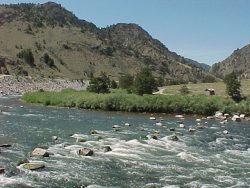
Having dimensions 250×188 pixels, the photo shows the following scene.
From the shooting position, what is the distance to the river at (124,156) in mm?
27828

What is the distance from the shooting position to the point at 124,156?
35.6 meters

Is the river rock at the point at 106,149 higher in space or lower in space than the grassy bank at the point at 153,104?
lower

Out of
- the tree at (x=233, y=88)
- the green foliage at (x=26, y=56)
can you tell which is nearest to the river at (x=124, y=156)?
the tree at (x=233, y=88)

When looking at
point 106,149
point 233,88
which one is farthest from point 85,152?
point 233,88

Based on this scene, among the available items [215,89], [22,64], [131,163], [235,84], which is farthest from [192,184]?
[22,64]

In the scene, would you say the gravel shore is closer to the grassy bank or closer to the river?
the grassy bank

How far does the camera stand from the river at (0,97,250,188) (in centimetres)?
2783

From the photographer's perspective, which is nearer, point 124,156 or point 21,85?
point 124,156

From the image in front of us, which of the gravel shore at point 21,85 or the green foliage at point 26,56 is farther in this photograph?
the green foliage at point 26,56

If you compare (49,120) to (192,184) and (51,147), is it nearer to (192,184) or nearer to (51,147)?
(51,147)

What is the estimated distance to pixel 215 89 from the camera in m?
107

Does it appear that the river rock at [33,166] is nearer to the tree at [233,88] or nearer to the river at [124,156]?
the river at [124,156]

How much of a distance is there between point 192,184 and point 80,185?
6.82 m

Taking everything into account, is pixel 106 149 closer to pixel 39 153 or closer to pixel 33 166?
pixel 39 153
